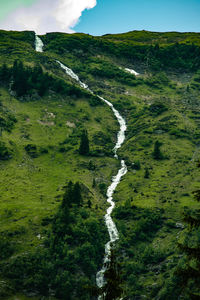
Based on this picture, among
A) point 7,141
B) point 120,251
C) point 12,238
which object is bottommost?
point 120,251

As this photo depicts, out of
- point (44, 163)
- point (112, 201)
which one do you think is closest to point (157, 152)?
point (112, 201)

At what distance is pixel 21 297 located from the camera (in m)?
70.3

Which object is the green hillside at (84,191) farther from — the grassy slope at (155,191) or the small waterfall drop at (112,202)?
the small waterfall drop at (112,202)

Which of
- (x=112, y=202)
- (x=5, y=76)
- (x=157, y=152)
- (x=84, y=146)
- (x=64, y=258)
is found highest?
(x=5, y=76)

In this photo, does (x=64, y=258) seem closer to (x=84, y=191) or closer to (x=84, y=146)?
(x=84, y=191)

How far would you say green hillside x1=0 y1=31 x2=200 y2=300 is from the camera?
75.9m

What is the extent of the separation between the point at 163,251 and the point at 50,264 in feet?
94.3

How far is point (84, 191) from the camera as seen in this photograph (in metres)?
Answer: 113

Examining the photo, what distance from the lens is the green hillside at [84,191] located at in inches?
2987

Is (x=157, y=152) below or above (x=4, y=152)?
above

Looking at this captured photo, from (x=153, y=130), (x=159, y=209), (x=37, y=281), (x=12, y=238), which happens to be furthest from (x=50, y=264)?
(x=153, y=130)

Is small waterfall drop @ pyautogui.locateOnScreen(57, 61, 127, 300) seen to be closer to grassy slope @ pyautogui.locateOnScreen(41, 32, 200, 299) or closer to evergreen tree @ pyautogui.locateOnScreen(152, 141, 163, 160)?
grassy slope @ pyautogui.locateOnScreen(41, 32, 200, 299)

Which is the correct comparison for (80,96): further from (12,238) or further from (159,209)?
(12,238)

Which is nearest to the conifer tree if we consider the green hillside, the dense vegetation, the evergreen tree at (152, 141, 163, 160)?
the evergreen tree at (152, 141, 163, 160)
